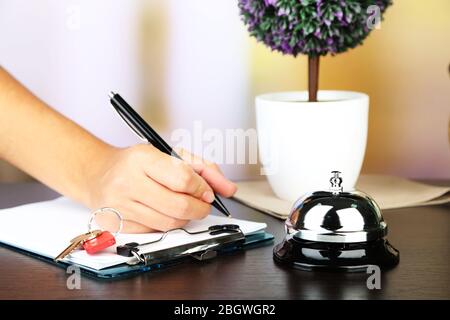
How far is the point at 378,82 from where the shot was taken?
5.76 feet

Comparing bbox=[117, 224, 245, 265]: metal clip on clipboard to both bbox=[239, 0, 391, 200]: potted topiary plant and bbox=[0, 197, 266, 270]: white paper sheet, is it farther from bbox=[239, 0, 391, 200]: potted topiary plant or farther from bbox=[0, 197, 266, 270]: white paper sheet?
bbox=[239, 0, 391, 200]: potted topiary plant

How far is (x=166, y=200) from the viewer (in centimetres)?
109

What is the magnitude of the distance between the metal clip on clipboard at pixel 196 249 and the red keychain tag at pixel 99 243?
0.07ft

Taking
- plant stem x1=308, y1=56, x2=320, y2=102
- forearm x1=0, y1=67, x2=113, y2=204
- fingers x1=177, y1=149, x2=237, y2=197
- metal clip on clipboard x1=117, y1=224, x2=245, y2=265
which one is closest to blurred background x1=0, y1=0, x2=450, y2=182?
plant stem x1=308, y1=56, x2=320, y2=102

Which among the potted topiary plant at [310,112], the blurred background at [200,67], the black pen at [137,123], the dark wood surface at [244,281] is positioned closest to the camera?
the dark wood surface at [244,281]

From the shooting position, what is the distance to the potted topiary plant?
4.32 feet

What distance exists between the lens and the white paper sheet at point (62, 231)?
980 mm

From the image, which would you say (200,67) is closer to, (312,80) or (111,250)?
(312,80)

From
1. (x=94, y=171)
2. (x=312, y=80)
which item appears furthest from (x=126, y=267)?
(x=312, y=80)

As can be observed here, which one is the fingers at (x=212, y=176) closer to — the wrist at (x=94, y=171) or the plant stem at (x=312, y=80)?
the wrist at (x=94, y=171)

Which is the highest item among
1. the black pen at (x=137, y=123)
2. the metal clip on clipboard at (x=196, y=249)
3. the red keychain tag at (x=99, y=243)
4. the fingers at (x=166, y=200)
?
the black pen at (x=137, y=123)

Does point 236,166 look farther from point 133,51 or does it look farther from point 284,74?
point 133,51

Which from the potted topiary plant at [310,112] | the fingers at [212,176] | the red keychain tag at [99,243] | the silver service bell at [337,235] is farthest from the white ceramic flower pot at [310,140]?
the red keychain tag at [99,243]
